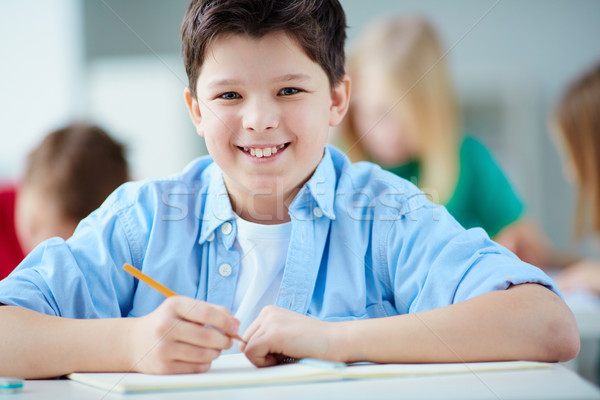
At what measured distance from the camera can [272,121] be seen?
1.00 meters

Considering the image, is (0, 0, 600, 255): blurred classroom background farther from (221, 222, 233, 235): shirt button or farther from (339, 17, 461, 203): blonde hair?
(221, 222, 233, 235): shirt button

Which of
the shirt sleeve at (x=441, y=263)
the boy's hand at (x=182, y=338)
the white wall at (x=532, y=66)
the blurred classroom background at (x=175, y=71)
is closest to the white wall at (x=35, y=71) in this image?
the blurred classroom background at (x=175, y=71)

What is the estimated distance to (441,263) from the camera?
949 millimetres

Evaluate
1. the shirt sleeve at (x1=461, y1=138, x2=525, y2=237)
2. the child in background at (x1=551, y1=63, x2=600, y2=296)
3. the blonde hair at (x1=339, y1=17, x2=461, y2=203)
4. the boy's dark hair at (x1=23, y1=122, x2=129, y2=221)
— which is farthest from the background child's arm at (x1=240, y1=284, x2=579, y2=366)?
the shirt sleeve at (x1=461, y1=138, x2=525, y2=237)

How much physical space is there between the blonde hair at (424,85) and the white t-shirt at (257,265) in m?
1.33

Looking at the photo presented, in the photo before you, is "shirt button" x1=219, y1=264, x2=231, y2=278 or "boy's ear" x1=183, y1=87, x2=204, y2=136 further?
"boy's ear" x1=183, y1=87, x2=204, y2=136

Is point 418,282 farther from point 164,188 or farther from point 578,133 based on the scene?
point 578,133

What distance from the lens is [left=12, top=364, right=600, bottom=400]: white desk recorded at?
589 millimetres

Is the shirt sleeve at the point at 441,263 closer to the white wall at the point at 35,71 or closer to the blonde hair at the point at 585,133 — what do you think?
the blonde hair at the point at 585,133

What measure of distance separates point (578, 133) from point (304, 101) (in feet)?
5.10

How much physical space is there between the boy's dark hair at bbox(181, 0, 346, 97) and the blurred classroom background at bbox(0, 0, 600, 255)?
2.86 metres

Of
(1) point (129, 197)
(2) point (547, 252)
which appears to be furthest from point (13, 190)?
(2) point (547, 252)

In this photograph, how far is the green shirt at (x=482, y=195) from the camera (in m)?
2.43

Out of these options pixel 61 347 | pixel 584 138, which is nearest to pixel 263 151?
pixel 61 347
